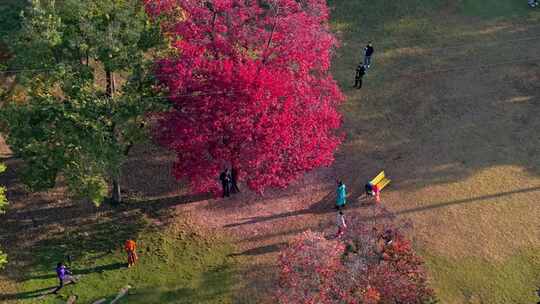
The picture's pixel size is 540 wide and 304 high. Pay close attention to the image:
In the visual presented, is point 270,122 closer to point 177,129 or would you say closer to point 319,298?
point 177,129

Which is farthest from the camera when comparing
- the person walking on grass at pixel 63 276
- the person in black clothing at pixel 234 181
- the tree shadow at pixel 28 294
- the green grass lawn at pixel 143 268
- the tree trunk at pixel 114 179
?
the person in black clothing at pixel 234 181

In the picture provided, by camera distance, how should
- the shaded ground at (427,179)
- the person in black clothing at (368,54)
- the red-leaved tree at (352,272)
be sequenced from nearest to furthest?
the red-leaved tree at (352,272) < the shaded ground at (427,179) < the person in black clothing at (368,54)

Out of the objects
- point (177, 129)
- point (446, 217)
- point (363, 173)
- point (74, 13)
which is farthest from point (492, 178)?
point (74, 13)

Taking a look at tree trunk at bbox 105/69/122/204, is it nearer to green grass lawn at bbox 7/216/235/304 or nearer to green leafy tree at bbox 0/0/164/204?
green leafy tree at bbox 0/0/164/204

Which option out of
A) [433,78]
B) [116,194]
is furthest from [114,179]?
[433,78]

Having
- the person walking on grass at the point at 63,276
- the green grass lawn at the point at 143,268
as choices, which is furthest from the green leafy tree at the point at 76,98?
the person walking on grass at the point at 63,276

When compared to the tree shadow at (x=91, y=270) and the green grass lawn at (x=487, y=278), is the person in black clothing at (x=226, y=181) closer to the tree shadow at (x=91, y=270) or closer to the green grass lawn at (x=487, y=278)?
the tree shadow at (x=91, y=270)

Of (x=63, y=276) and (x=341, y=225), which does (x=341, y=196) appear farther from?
(x=63, y=276)

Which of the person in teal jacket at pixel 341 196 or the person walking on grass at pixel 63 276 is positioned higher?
the person in teal jacket at pixel 341 196
